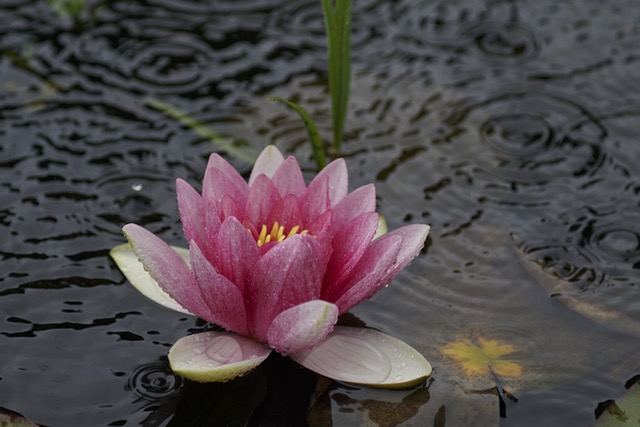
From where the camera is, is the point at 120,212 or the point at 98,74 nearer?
the point at 120,212

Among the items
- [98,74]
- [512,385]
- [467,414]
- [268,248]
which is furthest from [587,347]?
[98,74]

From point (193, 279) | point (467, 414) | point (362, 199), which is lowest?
point (467, 414)

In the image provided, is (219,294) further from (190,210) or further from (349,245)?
(349,245)

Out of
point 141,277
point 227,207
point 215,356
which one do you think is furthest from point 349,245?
point 141,277

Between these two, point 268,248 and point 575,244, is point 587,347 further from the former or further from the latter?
point 268,248

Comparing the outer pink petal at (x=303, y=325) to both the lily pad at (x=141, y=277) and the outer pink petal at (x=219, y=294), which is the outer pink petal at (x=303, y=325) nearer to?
the outer pink petal at (x=219, y=294)

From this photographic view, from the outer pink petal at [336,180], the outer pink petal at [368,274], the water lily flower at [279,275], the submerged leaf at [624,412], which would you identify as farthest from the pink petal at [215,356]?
the submerged leaf at [624,412]
